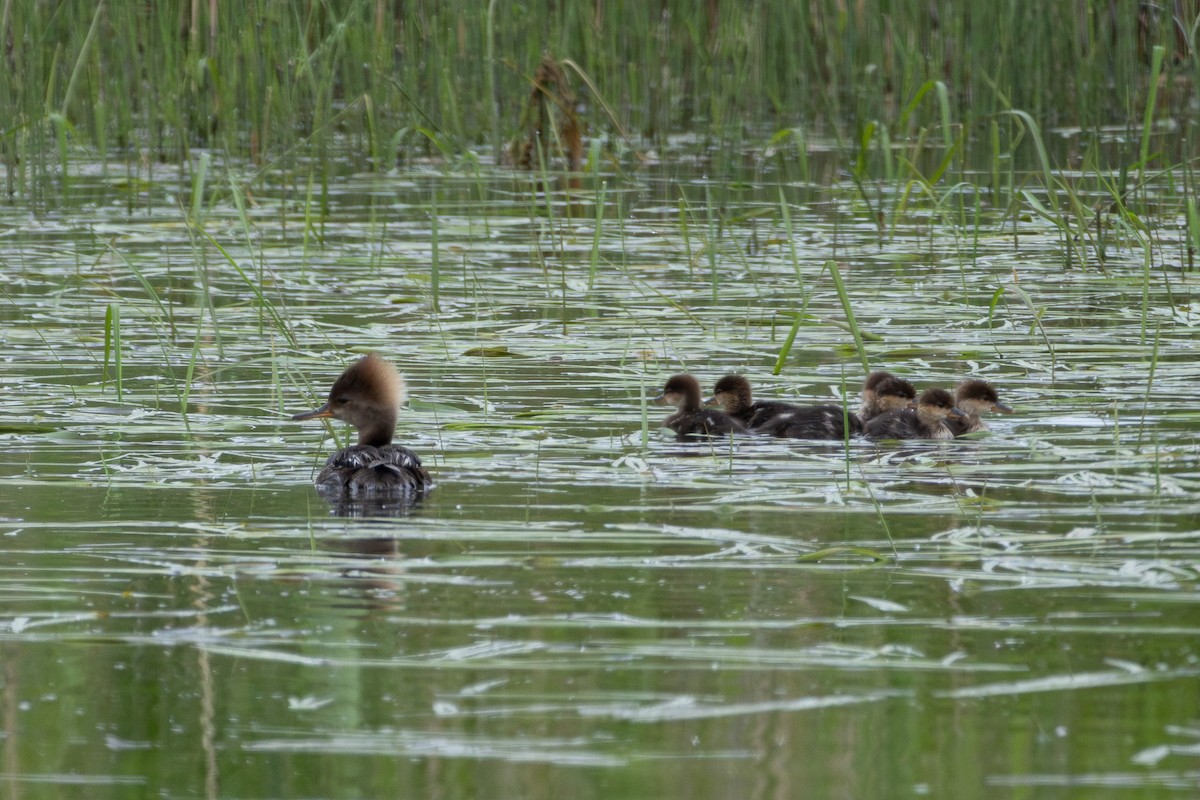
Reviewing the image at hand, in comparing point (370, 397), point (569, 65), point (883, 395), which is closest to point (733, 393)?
point (883, 395)

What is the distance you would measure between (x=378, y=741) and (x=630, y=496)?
1794mm

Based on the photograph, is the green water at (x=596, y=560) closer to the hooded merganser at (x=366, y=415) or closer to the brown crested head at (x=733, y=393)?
the hooded merganser at (x=366, y=415)

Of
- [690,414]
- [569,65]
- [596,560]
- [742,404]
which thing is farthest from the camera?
[569,65]

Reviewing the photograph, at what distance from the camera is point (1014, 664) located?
128 inches

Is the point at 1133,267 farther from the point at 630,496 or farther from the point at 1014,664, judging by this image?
the point at 1014,664

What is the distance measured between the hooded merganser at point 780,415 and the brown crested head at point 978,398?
0.30 meters

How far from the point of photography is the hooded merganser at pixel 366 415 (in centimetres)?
488

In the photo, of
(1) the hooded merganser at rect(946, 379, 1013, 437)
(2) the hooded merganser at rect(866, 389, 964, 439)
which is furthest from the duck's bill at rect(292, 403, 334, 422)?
(1) the hooded merganser at rect(946, 379, 1013, 437)

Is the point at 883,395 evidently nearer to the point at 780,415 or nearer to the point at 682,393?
the point at 780,415

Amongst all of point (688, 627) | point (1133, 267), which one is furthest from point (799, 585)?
point (1133, 267)

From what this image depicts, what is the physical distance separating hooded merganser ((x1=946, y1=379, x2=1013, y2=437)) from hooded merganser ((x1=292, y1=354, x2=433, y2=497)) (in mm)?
1498

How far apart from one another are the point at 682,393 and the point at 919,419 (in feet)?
2.29

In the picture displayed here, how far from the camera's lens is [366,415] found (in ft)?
17.4

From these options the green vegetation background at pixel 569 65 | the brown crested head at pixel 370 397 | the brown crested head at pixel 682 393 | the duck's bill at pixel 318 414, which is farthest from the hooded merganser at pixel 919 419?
the green vegetation background at pixel 569 65
